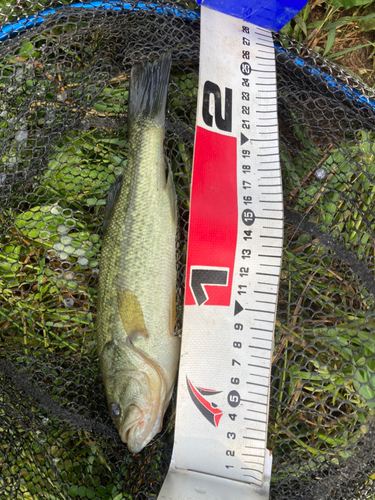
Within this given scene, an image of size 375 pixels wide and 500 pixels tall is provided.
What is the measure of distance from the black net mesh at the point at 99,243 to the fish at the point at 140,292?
275 mm

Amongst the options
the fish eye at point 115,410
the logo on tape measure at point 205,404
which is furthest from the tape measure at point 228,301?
the fish eye at point 115,410

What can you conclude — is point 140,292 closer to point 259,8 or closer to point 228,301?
point 228,301

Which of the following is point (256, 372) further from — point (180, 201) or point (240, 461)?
point (180, 201)

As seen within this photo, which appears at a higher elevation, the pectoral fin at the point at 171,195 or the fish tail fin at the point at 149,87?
the fish tail fin at the point at 149,87

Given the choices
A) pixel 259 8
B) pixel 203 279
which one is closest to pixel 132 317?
pixel 203 279

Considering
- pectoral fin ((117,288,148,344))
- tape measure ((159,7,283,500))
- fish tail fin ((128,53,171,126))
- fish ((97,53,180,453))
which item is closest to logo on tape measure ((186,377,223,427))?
tape measure ((159,7,283,500))

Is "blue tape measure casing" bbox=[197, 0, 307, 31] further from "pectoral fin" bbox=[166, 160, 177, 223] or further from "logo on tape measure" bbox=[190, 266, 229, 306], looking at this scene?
"logo on tape measure" bbox=[190, 266, 229, 306]

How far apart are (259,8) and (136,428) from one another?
2.40 meters

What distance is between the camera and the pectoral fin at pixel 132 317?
6.18 feet

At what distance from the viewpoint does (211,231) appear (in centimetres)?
179

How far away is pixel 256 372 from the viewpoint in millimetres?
1720

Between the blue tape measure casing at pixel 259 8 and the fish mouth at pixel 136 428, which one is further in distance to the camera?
the blue tape measure casing at pixel 259 8

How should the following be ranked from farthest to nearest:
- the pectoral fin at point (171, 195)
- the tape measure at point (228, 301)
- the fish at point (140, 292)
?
the pectoral fin at point (171, 195), the fish at point (140, 292), the tape measure at point (228, 301)

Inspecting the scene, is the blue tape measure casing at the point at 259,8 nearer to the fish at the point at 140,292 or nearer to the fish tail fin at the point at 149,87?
the fish tail fin at the point at 149,87
